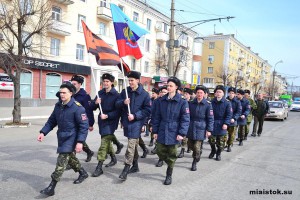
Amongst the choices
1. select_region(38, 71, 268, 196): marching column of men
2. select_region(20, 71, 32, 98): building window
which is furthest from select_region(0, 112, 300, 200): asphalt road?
select_region(20, 71, 32, 98): building window

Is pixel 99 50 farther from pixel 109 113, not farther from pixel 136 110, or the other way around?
pixel 136 110

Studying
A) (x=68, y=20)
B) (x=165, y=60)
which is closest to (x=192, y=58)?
(x=165, y=60)

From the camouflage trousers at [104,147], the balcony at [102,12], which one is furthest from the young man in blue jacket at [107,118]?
the balcony at [102,12]

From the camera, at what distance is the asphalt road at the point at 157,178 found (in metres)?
4.74

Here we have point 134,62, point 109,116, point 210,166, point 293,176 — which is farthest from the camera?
point 134,62


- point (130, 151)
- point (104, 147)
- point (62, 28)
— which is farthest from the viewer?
point (62, 28)

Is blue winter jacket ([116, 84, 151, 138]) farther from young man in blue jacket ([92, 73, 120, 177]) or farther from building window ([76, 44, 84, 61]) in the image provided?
building window ([76, 44, 84, 61])

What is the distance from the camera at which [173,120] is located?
17.7ft

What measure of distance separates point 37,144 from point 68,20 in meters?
19.1

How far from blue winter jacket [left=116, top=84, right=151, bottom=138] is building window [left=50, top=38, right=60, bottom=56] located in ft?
66.6

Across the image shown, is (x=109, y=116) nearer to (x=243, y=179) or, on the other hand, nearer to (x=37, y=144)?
(x=243, y=179)

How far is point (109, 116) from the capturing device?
5.74 meters

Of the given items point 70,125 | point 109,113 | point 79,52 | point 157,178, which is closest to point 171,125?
point 157,178

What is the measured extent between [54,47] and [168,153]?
71.0 feet
